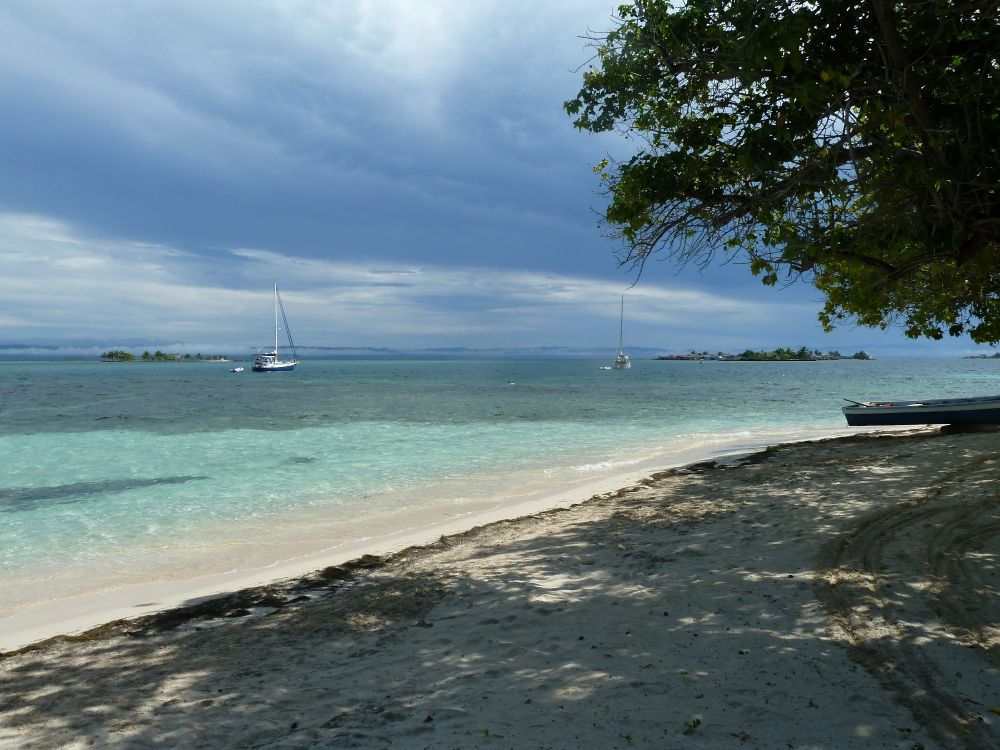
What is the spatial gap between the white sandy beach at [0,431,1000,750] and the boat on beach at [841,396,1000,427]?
38.0ft

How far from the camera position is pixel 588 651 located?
166 inches

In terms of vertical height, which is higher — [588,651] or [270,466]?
[588,651]

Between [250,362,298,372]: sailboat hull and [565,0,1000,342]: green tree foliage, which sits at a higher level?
[565,0,1000,342]: green tree foliage

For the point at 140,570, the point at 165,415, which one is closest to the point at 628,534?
the point at 140,570

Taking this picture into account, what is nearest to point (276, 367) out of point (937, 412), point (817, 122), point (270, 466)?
point (270, 466)

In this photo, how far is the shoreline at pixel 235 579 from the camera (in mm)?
6176

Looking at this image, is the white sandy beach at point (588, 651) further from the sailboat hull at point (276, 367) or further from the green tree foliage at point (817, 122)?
the sailboat hull at point (276, 367)

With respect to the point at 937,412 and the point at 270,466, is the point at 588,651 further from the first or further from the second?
the point at 937,412

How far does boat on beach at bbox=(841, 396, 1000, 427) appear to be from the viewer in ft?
55.1

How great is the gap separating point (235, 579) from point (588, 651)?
16.8 feet

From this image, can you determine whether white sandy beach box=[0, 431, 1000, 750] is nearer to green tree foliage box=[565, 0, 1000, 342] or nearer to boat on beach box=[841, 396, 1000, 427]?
green tree foliage box=[565, 0, 1000, 342]

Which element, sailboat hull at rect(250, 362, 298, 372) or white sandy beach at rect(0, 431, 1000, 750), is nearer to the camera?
white sandy beach at rect(0, 431, 1000, 750)

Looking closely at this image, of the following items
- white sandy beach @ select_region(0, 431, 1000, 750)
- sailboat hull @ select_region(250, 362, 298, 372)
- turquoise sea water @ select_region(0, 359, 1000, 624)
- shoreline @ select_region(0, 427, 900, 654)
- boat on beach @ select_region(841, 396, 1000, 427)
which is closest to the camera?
white sandy beach @ select_region(0, 431, 1000, 750)

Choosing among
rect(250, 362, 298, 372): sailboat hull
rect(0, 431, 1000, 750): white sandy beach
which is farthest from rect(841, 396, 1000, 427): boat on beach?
rect(250, 362, 298, 372): sailboat hull
